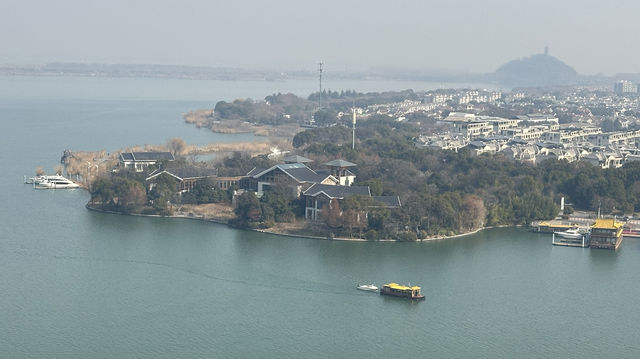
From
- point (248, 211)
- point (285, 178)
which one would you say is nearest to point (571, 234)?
point (285, 178)

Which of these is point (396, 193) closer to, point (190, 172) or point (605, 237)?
point (605, 237)

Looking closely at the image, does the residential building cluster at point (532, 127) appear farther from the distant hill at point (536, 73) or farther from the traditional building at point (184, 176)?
the distant hill at point (536, 73)

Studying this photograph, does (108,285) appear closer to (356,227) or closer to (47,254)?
(47,254)

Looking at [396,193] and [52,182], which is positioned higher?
[396,193]

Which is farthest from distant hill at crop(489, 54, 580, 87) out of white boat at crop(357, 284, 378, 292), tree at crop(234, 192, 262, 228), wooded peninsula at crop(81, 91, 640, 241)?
white boat at crop(357, 284, 378, 292)

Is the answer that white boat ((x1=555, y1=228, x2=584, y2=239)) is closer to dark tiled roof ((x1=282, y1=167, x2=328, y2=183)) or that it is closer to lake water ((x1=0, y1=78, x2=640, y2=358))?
lake water ((x1=0, y1=78, x2=640, y2=358))

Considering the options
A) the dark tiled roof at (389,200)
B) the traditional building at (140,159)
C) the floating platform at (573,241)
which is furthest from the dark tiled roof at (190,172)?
the floating platform at (573,241)
